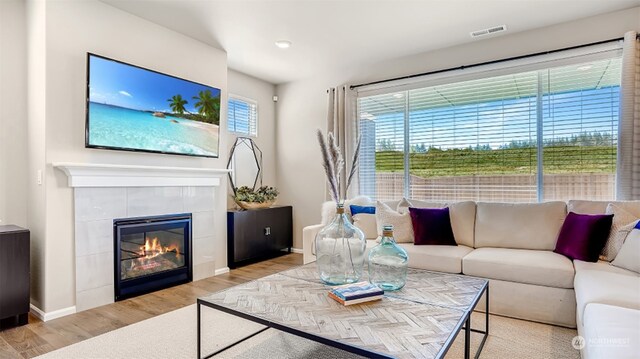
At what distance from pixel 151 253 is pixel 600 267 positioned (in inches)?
146

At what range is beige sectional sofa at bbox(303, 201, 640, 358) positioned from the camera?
160 centimetres

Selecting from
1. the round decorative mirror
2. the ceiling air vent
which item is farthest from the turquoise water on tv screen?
the ceiling air vent

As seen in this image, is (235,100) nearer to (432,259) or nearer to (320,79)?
(320,79)

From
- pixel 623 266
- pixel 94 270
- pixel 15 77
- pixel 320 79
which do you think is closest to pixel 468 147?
pixel 623 266

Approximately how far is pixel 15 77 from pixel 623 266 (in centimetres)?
489

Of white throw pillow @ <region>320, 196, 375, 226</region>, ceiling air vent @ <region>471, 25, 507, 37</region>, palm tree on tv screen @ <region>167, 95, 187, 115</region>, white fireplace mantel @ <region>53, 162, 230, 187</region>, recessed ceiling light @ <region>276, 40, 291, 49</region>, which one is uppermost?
ceiling air vent @ <region>471, 25, 507, 37</region>

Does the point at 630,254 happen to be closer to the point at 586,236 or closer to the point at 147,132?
the point at 586,236

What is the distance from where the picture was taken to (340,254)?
2.07 metres

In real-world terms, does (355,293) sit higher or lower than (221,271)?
higher

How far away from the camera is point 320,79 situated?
16.3 feet

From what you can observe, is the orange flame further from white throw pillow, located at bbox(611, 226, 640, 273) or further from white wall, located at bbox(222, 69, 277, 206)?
white throw pillow, located at bbox(611, 226, 640, 273)

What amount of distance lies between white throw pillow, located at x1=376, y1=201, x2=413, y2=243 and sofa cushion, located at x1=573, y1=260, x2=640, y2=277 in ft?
4.26

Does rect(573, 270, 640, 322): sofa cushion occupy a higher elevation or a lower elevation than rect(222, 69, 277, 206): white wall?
lower

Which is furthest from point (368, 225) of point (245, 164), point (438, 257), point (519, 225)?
point (245, 164)
